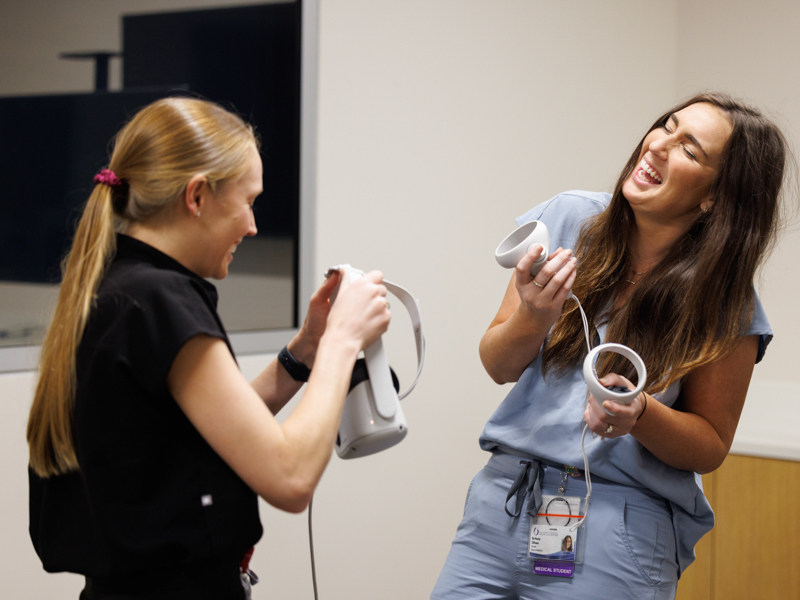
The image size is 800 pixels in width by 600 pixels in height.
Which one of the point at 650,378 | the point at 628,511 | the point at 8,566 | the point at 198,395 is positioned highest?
the point at 198,395

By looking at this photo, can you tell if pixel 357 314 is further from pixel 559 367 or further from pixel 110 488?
pixel 559 367

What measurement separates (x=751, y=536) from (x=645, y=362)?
1.28 meters

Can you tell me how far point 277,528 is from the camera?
2215mm

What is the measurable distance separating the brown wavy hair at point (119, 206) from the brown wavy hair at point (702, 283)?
0.79 meters

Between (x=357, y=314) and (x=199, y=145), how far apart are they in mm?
316

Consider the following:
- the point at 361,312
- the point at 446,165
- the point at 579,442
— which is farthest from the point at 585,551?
the point at 446,165

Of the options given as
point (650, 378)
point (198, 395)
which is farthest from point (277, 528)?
point (198, 395)

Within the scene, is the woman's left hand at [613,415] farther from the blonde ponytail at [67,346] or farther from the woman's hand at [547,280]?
the blonde ponytail at [67,346]

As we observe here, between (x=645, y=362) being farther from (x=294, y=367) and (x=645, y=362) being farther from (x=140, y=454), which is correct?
(x=140, y=454)

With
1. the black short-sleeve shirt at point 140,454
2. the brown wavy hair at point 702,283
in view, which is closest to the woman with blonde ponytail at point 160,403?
the black short-sleeve shirt at point 140,454

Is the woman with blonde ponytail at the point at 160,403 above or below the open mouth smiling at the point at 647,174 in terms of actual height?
below

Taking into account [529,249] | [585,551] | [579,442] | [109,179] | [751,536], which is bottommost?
[751,536]

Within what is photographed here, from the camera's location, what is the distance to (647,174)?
149 centimetres

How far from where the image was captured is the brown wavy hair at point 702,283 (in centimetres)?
139
